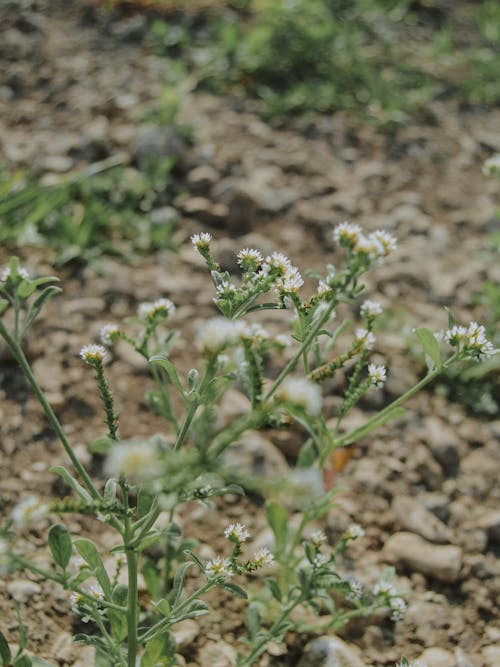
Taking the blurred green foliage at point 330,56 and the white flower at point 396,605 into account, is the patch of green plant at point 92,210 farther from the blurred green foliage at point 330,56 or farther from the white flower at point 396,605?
the white flower at point 396,605

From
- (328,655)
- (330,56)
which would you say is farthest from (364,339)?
→ (330,56)

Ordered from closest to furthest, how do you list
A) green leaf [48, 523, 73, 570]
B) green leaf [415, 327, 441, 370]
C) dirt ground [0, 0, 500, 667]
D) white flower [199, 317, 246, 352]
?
1. white flower [199, 317, 246, 352]
2. green leaf [48, 523, 73, 570]
3. green leaf [415, 327, 441, 370]
4. dirt ground [0, 0, 500, 667]

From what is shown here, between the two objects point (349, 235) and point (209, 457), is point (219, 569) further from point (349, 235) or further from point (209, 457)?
point (349, 235)

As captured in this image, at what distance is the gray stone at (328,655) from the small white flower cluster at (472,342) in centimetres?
80

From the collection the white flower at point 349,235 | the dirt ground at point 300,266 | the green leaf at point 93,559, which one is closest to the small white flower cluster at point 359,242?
the white flower at point 349,235

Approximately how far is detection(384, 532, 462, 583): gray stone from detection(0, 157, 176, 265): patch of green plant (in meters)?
1.50

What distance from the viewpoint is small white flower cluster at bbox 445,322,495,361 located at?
138 centimetres

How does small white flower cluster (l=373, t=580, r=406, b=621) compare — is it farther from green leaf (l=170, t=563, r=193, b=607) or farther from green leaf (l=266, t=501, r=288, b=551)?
green leaf (l=170, t=563, r=193, b=607)

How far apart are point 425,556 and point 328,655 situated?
1.41 ft

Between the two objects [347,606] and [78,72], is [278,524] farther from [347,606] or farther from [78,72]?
[78,72]

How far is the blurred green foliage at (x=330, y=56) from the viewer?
3.75 meters

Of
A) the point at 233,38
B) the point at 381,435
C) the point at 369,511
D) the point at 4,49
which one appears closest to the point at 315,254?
the point at 381,435

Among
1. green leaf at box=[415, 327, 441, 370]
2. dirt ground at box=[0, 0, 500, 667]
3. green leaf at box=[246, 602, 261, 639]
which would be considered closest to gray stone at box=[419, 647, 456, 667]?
dirt ground at box=[0, 0, 500, 667]

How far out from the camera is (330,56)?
3.96 metres
